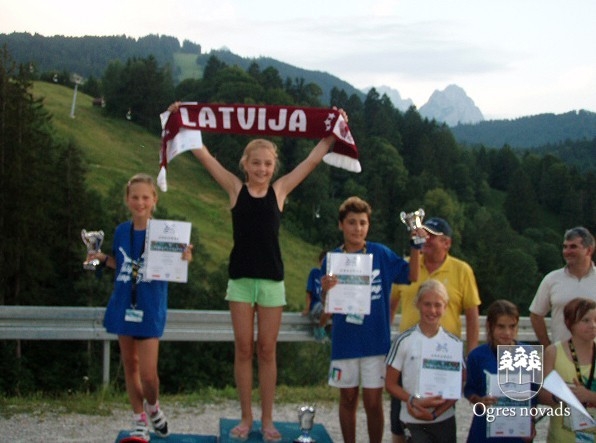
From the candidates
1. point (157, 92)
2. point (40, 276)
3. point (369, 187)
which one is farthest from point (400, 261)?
point (157, 92)

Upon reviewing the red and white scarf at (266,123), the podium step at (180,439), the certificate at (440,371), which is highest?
the red and white scarf at (266,123)

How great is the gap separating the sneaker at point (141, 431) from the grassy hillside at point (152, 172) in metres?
37.3

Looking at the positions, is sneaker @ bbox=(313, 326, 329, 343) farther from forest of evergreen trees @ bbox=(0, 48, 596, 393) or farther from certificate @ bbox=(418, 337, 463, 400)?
forest of evergreen trees @ bbox=(0, 48, 596, 393)

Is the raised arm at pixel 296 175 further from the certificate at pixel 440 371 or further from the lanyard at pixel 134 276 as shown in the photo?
the certificate at pixel 440 371

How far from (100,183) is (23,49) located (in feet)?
101

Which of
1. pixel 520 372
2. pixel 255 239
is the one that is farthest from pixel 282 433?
pixel 520 372

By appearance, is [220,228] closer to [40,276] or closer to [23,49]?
[40,276]

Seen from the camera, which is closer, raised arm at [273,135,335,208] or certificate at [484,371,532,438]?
certificate at [484,371,532,438]

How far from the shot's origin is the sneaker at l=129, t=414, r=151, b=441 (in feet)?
17.5

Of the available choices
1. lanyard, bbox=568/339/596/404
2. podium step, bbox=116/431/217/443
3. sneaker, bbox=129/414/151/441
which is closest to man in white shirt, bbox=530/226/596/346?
lanyard, bbox=568/339/596/404

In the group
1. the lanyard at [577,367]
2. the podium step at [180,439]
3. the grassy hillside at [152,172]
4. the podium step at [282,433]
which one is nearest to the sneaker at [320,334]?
the podium step at [282,433]

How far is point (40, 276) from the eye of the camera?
124 feet

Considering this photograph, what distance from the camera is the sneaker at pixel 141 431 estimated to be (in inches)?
209

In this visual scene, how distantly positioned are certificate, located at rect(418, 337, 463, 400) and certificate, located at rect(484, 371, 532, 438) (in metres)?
0.24
